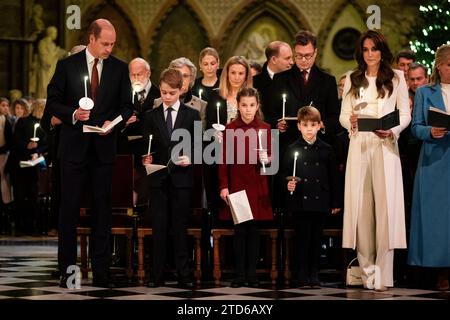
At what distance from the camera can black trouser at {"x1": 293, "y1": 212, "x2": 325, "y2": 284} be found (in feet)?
23.9

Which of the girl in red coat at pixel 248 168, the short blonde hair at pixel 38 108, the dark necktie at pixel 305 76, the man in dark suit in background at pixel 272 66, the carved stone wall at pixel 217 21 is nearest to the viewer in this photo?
the girl in red coat at pixel 248 168

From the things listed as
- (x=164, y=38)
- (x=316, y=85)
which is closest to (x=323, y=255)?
(x=316, y=85)

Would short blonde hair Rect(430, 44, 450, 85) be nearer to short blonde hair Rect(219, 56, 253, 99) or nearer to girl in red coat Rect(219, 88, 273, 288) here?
girl in red coat Rect(219, 88, 273, 288)

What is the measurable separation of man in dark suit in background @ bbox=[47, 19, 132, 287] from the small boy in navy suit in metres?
1.28

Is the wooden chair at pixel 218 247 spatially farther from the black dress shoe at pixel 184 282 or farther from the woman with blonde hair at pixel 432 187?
the woman with blonde hair at pixel 432 187

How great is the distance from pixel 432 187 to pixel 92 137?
8.09ft

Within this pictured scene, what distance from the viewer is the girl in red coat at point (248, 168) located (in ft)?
24.0

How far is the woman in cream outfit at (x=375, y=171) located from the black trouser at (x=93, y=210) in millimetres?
1735

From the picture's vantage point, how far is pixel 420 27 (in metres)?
13.6

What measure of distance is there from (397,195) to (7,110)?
818 centimetres

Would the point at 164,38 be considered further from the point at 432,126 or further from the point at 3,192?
the point at 432,126

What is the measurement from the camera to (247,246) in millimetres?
7375

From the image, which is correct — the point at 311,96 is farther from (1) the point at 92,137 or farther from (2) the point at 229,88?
(1) the point at 92,137

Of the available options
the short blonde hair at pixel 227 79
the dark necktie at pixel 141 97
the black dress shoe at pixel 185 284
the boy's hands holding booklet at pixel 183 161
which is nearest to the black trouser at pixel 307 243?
the black dress shoe at pixel 185 284
